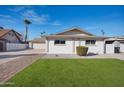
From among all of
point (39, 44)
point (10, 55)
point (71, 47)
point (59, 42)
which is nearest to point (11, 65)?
point (10, 55)

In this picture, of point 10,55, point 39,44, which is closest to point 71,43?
point 10,55

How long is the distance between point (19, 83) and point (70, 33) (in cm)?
1725

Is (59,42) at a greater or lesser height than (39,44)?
greater

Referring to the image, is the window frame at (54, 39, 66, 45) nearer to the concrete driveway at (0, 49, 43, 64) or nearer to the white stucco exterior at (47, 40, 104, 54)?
the white stucco exterior at (47, 40, 104, 54)

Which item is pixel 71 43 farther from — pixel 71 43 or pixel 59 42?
pixel 59 42

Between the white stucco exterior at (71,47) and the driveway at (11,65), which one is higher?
the white stucco exterior at (71,47)

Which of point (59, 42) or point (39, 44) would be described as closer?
point (59, 42)

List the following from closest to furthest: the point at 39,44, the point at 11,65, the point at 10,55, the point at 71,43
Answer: the point at 11,65
the point at 10,55
the point at 71,43
the point at 39,44

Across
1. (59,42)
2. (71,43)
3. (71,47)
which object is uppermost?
(59,42)

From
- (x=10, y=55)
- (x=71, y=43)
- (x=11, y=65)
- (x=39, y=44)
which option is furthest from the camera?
(x=39, y=44)

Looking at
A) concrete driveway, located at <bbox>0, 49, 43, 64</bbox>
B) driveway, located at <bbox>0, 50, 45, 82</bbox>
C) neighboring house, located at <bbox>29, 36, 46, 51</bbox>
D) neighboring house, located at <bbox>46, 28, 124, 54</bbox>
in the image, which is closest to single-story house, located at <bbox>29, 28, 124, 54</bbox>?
neighboring house, located at <bbox>46, 28, 124, 54</bbox>

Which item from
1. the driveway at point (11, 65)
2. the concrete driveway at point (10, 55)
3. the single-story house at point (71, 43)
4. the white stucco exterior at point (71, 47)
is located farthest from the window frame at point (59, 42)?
the driveway at point (11, 65)

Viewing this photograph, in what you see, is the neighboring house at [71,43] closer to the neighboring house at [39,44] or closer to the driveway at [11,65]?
the driveway at [11,65]
